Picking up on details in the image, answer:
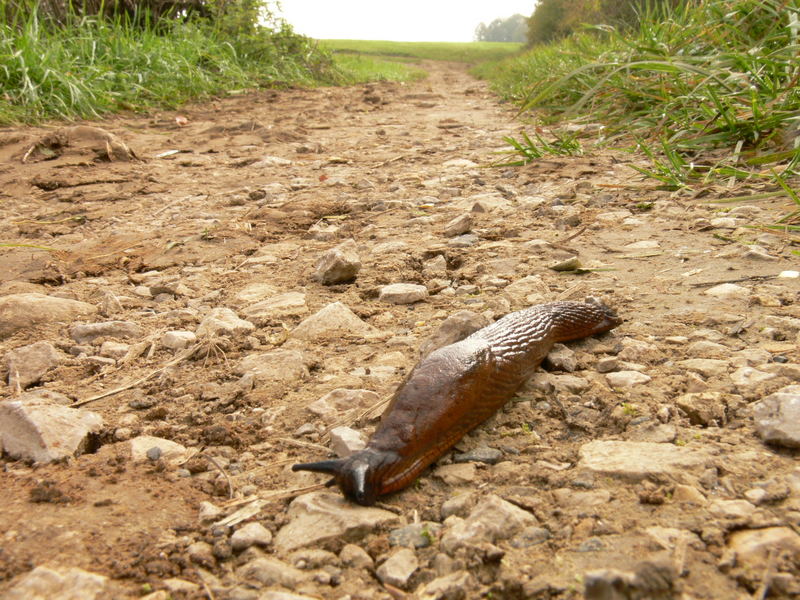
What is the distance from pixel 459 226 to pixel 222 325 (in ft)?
4.58

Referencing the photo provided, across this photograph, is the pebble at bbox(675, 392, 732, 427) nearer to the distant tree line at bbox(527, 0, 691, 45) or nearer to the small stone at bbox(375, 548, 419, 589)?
the small stone at bbox(375, 548, 419, 589)

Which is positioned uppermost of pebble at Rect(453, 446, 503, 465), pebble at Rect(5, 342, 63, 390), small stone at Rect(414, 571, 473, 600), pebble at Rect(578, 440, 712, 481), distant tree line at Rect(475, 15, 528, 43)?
distant tree line at Rect(475, 15, 528, 43)

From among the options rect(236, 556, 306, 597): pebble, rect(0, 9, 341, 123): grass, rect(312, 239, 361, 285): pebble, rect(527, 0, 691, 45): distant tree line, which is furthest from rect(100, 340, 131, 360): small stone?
rect(527, 0, 691, 45): distant tree line

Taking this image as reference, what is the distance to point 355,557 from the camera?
1.22 m

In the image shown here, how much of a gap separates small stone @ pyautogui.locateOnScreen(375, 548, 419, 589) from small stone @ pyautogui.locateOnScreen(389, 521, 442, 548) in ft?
0.08

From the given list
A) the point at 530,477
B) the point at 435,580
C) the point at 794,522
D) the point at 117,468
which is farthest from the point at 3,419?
the point at 794,522

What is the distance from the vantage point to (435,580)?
115 cm

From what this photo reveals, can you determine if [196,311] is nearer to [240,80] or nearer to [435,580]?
[435,580]

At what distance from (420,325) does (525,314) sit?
40 cm

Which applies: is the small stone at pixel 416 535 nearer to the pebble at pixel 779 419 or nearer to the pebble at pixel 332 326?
the pebble at pixel 779 419

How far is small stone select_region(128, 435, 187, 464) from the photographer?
1.55 metres

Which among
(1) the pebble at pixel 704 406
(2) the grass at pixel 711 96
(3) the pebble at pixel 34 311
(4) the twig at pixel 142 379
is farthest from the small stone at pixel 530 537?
(2) the grass at pixel 711 96

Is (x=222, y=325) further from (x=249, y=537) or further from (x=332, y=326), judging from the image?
(x=249, y=537)

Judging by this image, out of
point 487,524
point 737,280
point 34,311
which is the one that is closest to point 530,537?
point 487,524
